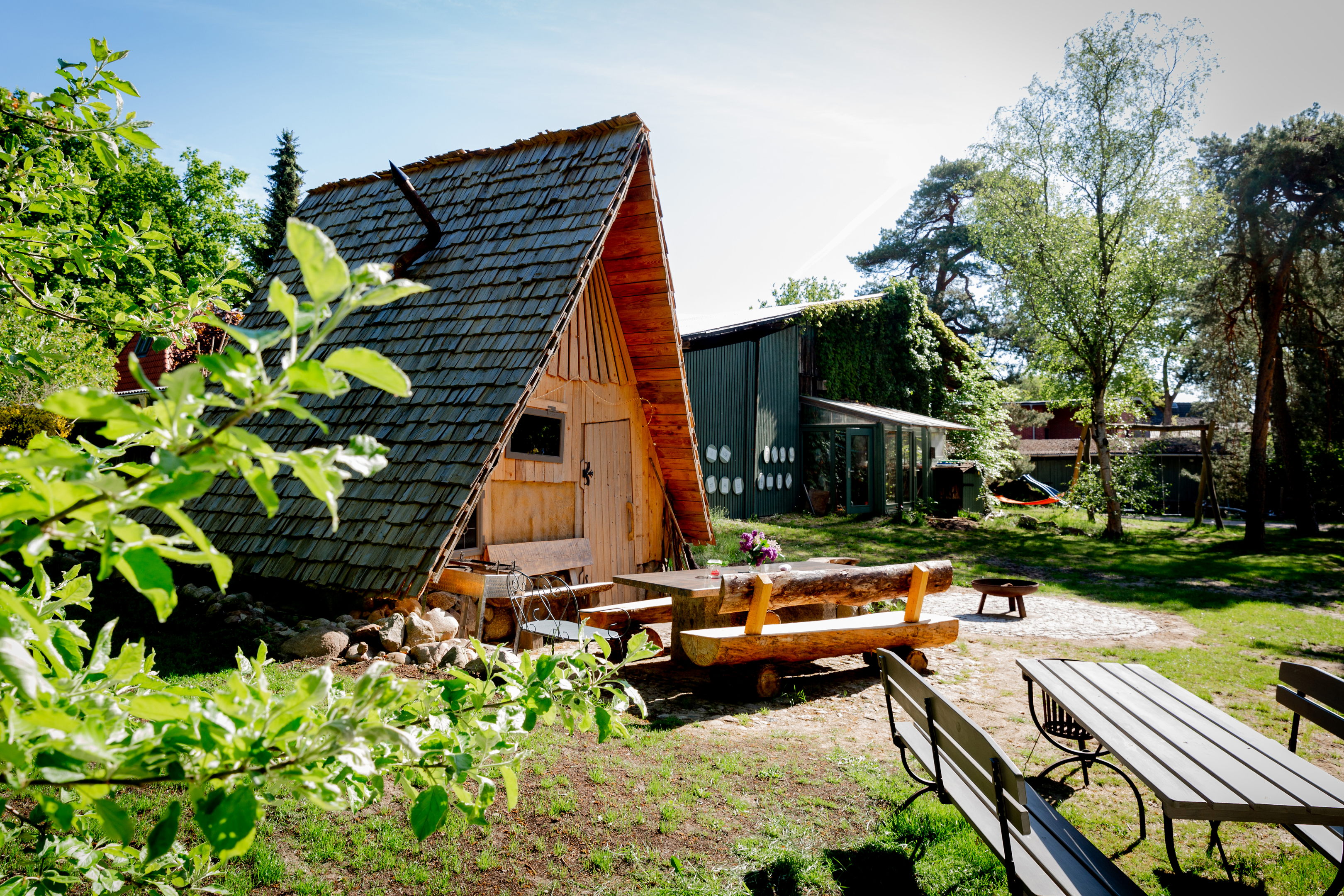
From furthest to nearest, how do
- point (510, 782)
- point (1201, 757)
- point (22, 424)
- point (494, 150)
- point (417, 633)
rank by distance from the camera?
point (22, 424) < point (494, 150) < point (417, 633) < point (1201, 757) < point (510, 782)

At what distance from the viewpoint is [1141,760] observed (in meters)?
3.50

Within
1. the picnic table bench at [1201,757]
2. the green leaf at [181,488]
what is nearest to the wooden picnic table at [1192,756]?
the picnic table bench at [1201,757]

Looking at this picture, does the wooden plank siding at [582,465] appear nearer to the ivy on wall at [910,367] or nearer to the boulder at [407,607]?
the boulder at [407,607]

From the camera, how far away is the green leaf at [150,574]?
0.86 meters

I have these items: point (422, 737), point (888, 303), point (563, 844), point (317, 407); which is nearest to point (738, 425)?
point (888, 303)

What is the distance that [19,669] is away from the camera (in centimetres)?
83

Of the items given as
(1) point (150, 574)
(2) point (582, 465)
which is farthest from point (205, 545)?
(2) point (582, 465)

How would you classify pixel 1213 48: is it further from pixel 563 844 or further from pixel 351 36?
pixel 563 844

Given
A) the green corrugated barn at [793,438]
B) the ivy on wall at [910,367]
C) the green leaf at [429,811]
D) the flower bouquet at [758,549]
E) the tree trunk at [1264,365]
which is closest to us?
the green leaf at [429,811]

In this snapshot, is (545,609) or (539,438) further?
(539,438)

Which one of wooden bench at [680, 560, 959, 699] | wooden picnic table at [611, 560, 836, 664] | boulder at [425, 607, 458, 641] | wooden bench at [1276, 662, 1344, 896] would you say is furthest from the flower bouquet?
wooden bench at [1276, 662, 1344, 896]

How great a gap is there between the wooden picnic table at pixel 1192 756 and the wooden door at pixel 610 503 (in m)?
5.48

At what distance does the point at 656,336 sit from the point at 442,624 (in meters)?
4.25

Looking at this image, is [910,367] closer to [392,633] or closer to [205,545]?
[392,633]
